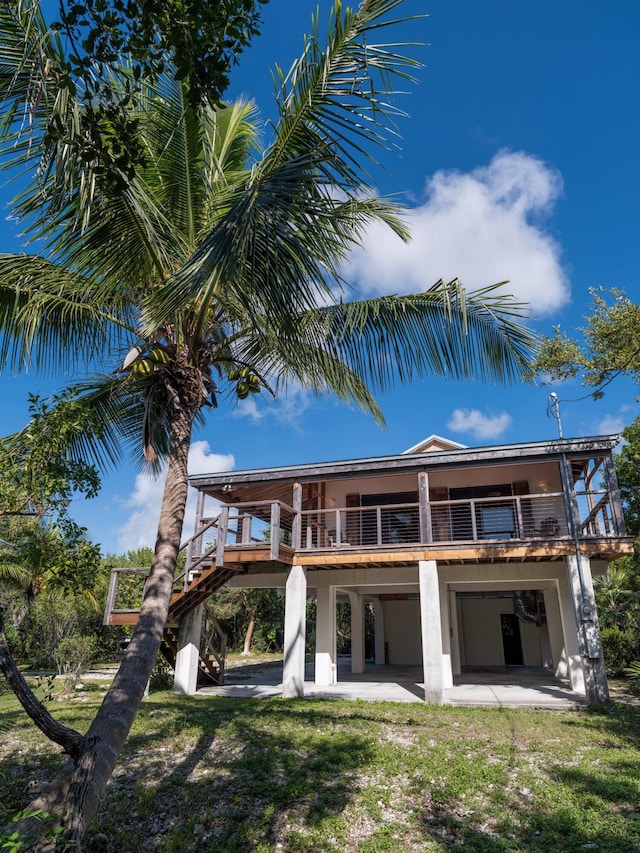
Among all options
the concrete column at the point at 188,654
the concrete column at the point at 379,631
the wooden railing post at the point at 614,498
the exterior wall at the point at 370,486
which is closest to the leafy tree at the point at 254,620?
the concrete column at the point at 379,631

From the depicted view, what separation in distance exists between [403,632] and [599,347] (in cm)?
1593

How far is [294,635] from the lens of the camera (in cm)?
1359

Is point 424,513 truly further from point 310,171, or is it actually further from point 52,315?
point 310,171

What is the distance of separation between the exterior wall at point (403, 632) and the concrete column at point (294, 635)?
996 cm

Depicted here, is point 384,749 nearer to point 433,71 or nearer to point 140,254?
point 140,254

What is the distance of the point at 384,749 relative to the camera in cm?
783

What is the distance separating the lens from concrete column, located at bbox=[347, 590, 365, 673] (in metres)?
19.3

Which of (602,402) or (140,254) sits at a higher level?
(602,402)

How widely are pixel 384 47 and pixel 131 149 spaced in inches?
65.6

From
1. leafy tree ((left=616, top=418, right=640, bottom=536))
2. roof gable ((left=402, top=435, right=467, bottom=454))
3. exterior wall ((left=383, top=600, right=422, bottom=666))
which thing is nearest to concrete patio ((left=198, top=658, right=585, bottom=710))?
exterior wall ((left=383, top=600, right=422, bottom=666))

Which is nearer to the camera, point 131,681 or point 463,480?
→ point 131,681

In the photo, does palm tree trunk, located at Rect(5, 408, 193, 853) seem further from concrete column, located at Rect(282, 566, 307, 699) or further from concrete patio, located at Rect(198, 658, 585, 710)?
concrete patio, located at Rect(198, 658, 585, 710)

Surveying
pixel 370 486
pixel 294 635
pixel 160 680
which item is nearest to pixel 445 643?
pixel 294 635

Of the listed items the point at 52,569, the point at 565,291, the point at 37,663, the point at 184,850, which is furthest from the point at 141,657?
the point at 37,663
